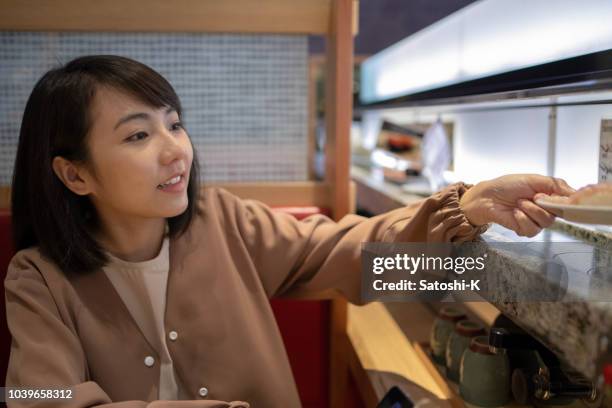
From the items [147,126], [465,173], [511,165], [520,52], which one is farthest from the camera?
[465,173]

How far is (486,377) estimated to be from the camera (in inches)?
41.6

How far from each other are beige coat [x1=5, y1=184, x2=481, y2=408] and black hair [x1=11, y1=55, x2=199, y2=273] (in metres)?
0.05

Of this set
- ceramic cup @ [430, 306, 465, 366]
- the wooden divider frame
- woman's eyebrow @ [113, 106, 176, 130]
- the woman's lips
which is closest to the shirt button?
the woman's lips

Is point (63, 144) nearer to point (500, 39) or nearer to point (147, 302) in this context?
point (147, 302)

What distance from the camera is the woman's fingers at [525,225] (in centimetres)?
87

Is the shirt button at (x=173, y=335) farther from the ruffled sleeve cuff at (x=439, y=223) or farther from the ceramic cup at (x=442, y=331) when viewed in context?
the ceramic cup at (x=442, y=331)

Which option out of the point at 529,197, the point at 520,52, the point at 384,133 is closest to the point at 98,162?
the point at 529,197

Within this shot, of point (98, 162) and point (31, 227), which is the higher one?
point (98, 162)

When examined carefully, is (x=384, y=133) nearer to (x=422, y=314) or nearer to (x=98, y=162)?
(x=422, y=314)

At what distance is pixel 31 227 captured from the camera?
1.12 meters

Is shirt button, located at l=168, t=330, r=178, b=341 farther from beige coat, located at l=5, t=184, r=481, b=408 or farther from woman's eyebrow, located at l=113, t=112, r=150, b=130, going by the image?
woman's eyebrow, located at l=113, t=112, r=150, b=130

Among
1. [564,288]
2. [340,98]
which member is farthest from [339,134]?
[564,288]

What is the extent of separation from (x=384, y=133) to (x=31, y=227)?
1957 mm

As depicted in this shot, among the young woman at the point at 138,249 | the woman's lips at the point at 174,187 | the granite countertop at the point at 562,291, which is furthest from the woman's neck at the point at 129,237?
the granite countertop at the point at 562,291
